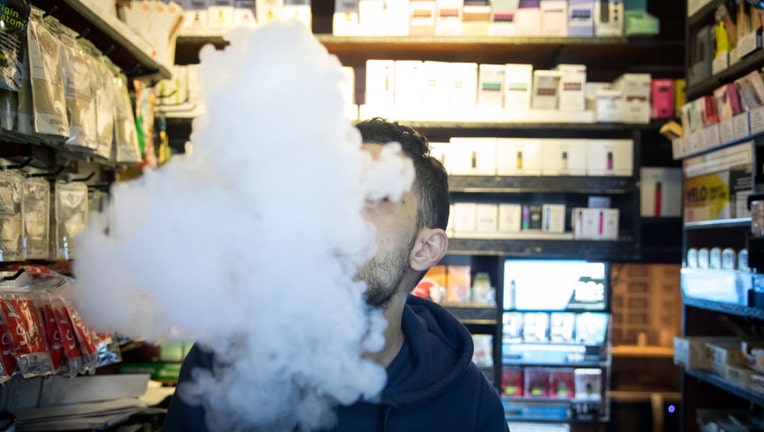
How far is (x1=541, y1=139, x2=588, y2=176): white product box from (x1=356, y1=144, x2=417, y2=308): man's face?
2.45 m

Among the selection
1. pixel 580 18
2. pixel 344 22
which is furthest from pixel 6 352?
pixel 580 18

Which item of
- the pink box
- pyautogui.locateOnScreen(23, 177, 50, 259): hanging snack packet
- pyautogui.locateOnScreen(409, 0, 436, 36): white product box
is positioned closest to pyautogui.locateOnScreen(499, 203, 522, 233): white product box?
the pink box

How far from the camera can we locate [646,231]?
13.0 feet

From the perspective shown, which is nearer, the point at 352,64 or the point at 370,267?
the point at 370,267

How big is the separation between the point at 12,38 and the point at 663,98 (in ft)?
10.6

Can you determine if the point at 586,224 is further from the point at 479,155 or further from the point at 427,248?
the point at 427,248

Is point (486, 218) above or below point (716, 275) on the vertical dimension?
above

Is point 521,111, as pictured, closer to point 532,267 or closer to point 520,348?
point 532,267

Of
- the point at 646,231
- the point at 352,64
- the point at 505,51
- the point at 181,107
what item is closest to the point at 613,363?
the point at 646,231

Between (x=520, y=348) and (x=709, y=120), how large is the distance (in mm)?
1587

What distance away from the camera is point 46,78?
1593 millimetres

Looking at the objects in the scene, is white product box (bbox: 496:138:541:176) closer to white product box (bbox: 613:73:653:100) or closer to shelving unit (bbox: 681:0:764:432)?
white product box (bbox: 613:73:653:100)

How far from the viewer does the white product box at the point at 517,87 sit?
340 centimetres

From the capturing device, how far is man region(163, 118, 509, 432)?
1.06 m
